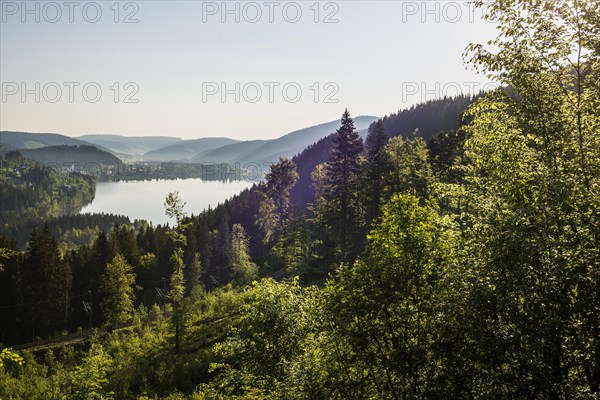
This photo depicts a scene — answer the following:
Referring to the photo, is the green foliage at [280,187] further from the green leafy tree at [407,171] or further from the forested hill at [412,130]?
the forested hill at [412,130]

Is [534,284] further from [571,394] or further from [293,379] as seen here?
[293,379]

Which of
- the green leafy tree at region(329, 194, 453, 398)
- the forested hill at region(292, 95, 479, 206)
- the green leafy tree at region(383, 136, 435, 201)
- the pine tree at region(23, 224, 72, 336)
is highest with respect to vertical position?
the forested hill at region(292, 95, 479, 206)

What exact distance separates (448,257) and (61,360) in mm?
48778

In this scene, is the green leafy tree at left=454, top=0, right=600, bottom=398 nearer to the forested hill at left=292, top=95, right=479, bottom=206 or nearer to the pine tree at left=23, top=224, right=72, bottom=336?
the pine tree at left=23, top=224, right=72, bottom=336

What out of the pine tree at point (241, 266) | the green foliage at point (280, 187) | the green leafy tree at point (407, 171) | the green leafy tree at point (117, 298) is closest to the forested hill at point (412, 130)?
the pine tree at point (241, 266)

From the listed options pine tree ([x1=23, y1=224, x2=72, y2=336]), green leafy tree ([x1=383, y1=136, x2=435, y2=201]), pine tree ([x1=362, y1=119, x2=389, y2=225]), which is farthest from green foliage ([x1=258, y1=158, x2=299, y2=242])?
pine tree ([x1=23, y1=224, x2=72, y2=336])

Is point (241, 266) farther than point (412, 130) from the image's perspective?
No

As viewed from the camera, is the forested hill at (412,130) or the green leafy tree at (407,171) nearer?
the green leafy tree at (407,171)

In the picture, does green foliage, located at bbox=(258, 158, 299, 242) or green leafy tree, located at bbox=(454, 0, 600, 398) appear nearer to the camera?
green leafy tree, located at bbox=(454, 0, 600, 398)

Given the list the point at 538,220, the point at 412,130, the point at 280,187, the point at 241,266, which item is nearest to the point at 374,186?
the point at 280,187

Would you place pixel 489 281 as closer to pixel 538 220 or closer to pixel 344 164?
pixel 538 220

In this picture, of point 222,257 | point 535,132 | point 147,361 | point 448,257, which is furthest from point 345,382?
point 222,257

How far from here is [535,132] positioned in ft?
34.2

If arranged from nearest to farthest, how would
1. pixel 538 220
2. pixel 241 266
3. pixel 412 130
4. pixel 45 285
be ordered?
pixel 538 220
pixel 45 285
pixel 241 266
pixel 412 130
